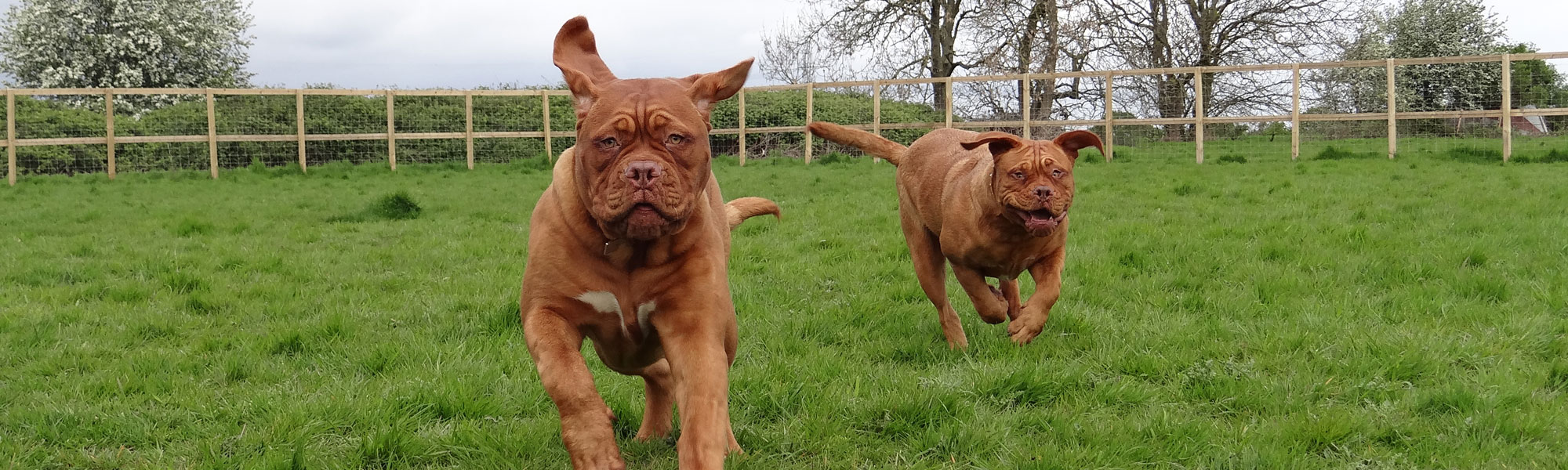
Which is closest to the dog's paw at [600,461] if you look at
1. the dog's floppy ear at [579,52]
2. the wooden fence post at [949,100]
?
the dog's floppy ear at [579,52]

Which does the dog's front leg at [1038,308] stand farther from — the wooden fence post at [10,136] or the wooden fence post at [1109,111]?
the wooden fence post at [10,136]

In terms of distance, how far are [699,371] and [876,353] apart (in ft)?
7.90

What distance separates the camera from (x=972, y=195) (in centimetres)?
518

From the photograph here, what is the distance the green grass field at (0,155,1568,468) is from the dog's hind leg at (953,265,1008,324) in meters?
0.15

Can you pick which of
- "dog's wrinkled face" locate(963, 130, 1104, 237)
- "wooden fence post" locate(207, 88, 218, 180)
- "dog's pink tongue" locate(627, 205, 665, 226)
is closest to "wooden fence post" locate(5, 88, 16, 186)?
"wooden fence post" locate(207, 88, 218, 180)

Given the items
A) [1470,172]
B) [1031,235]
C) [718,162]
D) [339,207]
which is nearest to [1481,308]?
[1031,235]

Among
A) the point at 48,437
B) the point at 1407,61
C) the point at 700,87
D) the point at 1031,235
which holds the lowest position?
the point at 48,437

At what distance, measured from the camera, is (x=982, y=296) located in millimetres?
5184

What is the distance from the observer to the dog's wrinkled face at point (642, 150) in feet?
8.71

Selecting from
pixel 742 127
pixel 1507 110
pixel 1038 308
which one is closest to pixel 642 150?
pixel 1038 308

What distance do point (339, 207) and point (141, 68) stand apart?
20725 mm

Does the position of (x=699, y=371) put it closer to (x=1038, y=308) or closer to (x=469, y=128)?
(x=1038, y=308)

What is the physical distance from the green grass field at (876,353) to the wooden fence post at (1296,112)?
8362mm

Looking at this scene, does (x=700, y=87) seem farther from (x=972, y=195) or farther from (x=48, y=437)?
(x=48, y=437)
